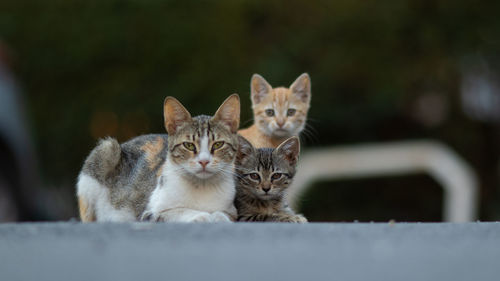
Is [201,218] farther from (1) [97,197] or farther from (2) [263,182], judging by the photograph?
(1) [97,197]

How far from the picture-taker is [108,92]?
9.51 metres

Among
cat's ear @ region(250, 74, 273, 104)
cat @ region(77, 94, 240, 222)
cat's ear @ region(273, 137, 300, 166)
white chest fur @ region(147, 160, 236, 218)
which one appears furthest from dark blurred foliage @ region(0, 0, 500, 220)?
white chest fur @ region(147, 160, 236, 218)

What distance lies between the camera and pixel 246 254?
7.78ft

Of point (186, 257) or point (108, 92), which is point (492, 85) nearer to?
point (108, 92)

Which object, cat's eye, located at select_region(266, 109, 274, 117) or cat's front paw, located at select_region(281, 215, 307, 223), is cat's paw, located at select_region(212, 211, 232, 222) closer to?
cat's front paw, located at select_region(281, 215, 307, 223)

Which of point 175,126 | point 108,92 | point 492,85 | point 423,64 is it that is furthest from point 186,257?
point 492,85

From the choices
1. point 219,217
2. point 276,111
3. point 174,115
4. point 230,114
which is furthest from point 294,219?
point 276,111

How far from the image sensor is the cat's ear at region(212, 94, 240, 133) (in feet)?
12.7

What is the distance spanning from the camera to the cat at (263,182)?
12.7ft

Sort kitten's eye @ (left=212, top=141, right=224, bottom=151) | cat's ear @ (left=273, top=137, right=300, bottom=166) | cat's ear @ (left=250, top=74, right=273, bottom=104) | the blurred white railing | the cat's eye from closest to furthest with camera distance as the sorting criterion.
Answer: kitten's eye @ (left=212, top=141, right=224, bottom=151) < cat's ear @ (left=273, top=137, right=300, bottom=166) < the cat's eye < cat's ear @ (left=250, top=74, right=273, bottom=104) < the blurred white railing

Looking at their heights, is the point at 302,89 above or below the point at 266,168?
above

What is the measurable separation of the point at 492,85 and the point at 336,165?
2.99 meters

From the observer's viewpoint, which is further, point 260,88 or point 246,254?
point 260,88

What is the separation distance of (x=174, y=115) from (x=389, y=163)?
5760 mm
